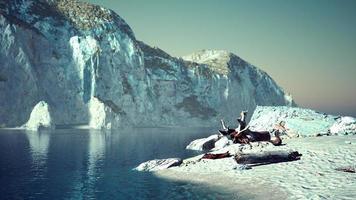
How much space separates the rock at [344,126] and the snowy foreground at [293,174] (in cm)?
1104

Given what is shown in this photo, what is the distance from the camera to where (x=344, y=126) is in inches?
2297

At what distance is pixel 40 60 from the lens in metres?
196

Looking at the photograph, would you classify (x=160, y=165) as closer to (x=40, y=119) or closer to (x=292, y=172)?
(x=292, y=172)

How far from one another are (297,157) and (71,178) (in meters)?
25.6

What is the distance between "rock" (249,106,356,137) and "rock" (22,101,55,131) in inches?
4363

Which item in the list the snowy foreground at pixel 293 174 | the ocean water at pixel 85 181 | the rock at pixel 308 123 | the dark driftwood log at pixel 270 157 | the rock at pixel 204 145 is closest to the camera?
the snowy foreground at pixel 293 174

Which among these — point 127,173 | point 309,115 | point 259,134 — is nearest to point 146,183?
point 127,173

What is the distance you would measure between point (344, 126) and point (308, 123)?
5.95 metres

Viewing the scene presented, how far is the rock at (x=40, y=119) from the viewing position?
161875 mm

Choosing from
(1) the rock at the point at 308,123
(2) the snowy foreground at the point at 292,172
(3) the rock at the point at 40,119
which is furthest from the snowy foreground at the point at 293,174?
(3) the rock at the point at 40,119

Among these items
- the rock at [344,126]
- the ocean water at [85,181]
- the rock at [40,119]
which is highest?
the rock at [40,119]

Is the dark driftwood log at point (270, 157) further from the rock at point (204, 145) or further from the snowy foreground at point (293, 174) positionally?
the rock at point (204, 145)

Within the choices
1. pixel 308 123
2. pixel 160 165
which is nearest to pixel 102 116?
pixel 308 123

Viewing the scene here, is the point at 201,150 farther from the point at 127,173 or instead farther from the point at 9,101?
the point at 9,101
